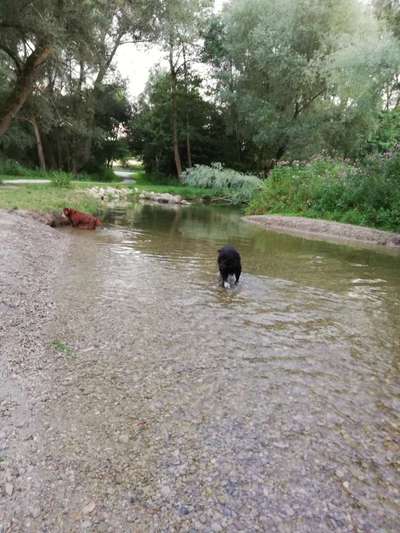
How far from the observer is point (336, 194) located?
15039mm

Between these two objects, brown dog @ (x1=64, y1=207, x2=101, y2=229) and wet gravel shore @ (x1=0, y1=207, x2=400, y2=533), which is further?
brown dog @ (x1=64, y1=207, x2=101, y2=229)

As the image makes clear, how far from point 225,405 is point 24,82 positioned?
1385 centimetres

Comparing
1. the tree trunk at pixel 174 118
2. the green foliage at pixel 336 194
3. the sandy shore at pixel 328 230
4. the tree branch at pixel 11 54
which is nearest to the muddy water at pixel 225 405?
the sandy shore at pixel 328 230

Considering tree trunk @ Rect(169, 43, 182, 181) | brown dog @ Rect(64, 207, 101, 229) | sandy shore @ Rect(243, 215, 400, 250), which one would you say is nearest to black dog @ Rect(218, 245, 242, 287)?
brown dog @ Rect(64, 207, 101, 229)

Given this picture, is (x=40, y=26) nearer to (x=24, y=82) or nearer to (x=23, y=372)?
(x=24, y=82)

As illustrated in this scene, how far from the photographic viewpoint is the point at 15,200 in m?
11.2

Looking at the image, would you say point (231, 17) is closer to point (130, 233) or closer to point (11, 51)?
point (11, 51)

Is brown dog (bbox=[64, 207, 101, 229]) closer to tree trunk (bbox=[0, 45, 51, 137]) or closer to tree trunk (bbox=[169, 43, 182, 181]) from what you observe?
tree trunk (bbox=[0, 45, 51, 137])

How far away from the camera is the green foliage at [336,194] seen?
13086mm

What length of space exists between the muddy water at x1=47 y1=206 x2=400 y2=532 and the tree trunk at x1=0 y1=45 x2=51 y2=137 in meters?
9.32

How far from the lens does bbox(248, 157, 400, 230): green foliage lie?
1309cm

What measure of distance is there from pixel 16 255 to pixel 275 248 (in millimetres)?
6430

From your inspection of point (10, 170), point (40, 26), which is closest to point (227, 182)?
point (10, 170)

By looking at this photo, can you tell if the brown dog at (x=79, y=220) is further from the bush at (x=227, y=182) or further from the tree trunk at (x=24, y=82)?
the bush at (x=227, y=182)
